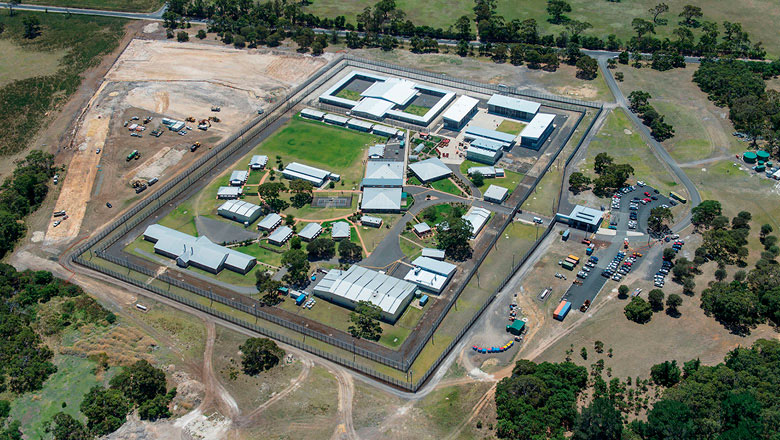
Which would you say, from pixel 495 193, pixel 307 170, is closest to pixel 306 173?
pixel 307 170

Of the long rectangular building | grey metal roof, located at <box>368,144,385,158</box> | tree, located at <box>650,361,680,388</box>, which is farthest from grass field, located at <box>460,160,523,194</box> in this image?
tree, located at <box>650,361,680,388</box>

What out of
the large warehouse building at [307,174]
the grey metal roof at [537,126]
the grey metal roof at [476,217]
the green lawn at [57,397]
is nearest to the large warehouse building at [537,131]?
the grey metal roof at [537,126]

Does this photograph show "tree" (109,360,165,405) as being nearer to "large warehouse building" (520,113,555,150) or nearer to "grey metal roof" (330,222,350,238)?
"grey metal roof" (330,222,350,238)

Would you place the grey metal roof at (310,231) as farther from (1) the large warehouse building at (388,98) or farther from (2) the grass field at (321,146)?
(1) the large warehouse building at (388,98)

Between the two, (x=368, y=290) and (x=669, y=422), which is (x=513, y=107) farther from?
(x=669, y=422)

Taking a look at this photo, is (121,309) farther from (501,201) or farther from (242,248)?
(501,201)

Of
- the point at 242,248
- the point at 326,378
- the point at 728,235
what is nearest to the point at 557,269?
the point at 728,235
